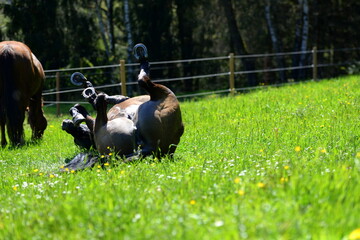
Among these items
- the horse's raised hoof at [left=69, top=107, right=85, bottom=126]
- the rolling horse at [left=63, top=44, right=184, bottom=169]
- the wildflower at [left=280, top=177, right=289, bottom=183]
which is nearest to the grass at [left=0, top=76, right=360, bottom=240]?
the wildflower at [left=280, top=177, right=289, bottom=183]

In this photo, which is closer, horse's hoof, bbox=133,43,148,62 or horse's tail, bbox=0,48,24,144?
horse's hoof, bbox=133,43,148,62

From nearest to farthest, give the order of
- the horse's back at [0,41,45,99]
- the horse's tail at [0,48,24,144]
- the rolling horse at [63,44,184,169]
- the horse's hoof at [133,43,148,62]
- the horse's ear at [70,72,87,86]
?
the rolling horse at [63,44,184,169] → the horse's hoof at [133,43,148,62] → the horse's ear at [70,72,87,86] → the horse's tail at [0,48,24,144] → the horse's back at [0,41,45,99]

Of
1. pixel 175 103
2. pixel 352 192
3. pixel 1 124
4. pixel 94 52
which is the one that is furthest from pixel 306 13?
pixel 352 192

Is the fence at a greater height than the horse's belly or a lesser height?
lesser

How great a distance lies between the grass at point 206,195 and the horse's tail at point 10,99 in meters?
1.36

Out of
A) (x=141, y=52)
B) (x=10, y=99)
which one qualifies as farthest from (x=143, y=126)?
(x=10, y=99)

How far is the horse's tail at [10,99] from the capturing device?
309 inches

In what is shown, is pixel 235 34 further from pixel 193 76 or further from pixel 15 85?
pixel 15 85

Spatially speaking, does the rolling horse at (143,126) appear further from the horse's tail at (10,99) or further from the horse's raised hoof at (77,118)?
the horse's tail at (10,99)

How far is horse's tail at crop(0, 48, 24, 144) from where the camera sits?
309 inches

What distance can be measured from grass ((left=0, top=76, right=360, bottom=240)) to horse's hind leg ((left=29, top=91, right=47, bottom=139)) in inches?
110

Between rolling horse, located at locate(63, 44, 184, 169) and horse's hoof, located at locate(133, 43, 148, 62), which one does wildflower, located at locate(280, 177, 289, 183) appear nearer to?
rolling horse, located at locate(63, 44, 184, 169)

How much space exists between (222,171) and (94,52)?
22.8 meters

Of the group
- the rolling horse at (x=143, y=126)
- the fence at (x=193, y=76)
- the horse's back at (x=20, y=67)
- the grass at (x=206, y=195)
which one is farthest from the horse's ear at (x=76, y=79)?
the fence at (x=193, y=76)
